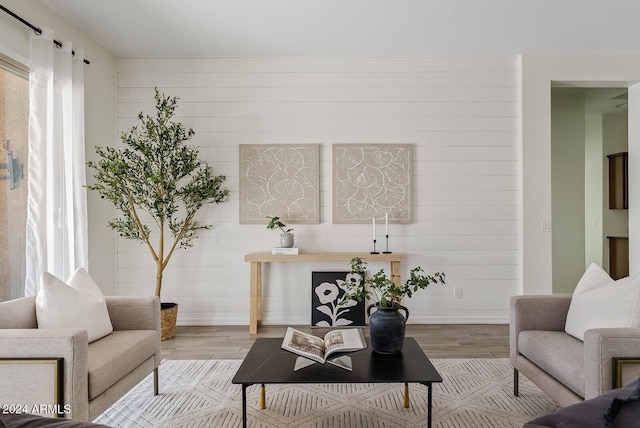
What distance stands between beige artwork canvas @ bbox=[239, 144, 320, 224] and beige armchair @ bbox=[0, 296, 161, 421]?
2119mm

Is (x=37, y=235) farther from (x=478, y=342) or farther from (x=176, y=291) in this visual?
(x=478, y=342)

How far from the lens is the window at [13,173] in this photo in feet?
9.11

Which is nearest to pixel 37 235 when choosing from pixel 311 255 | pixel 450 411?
pixel 311 255

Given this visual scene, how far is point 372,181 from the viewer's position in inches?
167

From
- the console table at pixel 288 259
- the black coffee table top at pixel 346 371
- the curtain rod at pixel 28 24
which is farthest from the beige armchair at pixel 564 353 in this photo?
the curtain rod at pixel 28 24

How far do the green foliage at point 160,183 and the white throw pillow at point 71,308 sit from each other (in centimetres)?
141

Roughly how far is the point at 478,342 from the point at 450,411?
1454 millimetres

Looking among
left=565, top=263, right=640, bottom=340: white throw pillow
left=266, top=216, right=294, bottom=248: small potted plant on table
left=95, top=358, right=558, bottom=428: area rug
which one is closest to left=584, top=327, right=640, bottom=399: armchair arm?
left=565, top=263, right=640, bottom=340: white throw pillow

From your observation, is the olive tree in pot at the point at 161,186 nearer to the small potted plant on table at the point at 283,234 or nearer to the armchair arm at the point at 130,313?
the small potted plant on table at the point at 283,234

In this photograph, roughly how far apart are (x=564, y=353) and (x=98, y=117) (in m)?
4.11

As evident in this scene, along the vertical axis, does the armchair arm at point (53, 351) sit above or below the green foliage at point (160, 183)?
A: below

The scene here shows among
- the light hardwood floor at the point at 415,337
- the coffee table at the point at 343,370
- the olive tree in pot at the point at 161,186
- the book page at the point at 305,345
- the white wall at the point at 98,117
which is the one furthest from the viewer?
the olive tree in pot at the point at 161,186

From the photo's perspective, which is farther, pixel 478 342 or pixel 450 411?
pixel 478 342

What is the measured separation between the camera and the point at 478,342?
142 inches
